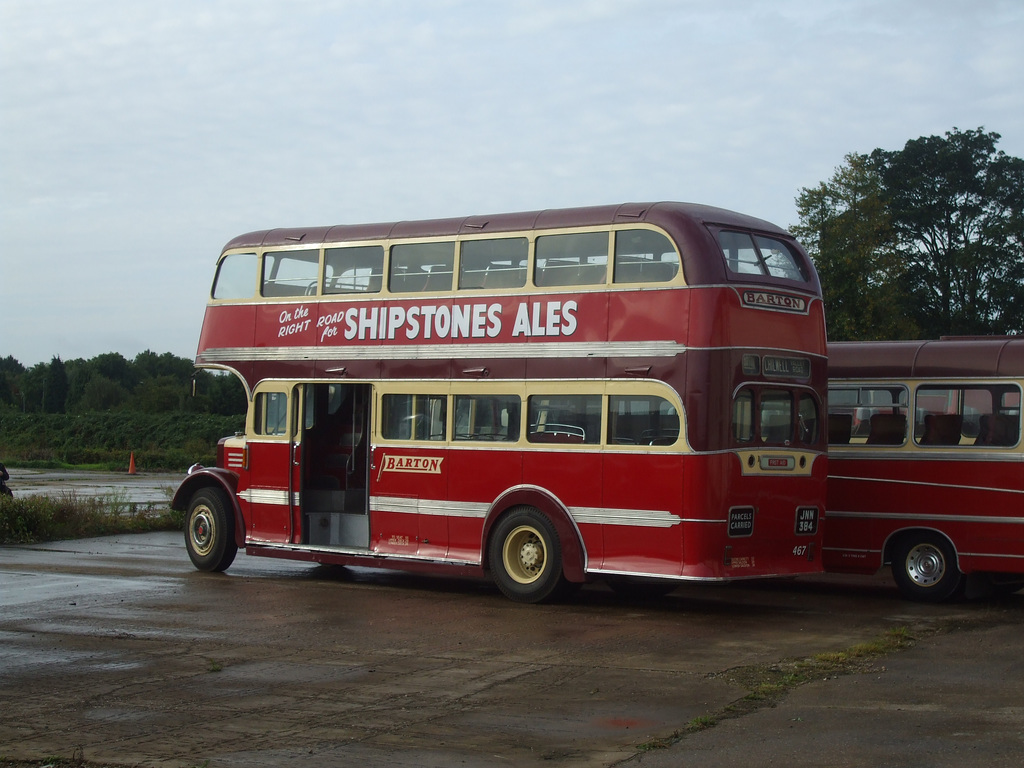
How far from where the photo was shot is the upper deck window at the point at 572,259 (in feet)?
45.7

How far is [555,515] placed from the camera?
1400 cm

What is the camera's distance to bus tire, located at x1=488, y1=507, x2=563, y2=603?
553 inches

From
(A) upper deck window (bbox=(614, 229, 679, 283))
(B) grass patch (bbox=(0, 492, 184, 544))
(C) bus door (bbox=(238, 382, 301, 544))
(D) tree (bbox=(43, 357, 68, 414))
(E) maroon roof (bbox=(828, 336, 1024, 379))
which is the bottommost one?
Result: (B) grass patch (bbox=(0, 492, 184, 544))

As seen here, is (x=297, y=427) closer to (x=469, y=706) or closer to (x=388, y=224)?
(x=388, y=224)

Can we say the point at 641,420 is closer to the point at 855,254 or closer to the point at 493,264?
the point at 493,264

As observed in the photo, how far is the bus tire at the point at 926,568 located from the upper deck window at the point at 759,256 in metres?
3.34

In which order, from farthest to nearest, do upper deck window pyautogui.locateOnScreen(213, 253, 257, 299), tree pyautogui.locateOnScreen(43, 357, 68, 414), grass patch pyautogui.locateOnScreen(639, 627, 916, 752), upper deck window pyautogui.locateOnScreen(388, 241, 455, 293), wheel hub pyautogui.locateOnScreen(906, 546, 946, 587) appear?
1. tree pyautogui.locateOnScreen(43, 357, 68, 414)
2. upper deck window pyautogui.locateOnScreen(213, 253, 257, 299)
3. upper deck window pyautogui.locateOnScreen(388, 241, 455, 293)
4. wheel hub pyautogui.locateOnScreen(906, 546, 946, 587)
5. grass patch pyautogui.locateOnScreen(639, 627, 916, 752)

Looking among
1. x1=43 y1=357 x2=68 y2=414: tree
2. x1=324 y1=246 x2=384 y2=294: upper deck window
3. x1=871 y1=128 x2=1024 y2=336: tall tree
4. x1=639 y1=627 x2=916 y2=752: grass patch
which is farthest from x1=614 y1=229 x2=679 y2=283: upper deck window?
x1=43 y1=357 x2=68 y2=414: tree

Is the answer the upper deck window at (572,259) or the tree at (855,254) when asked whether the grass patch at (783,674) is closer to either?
the upper deck window at (572,259)

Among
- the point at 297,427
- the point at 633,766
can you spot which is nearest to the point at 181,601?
the point at 297,427

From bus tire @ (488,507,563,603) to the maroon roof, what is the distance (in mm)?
4331

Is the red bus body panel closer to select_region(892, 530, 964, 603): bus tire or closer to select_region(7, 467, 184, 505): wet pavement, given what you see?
select_region(892, 530, 964, 603): bus tire

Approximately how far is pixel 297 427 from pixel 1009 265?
43.0 metres

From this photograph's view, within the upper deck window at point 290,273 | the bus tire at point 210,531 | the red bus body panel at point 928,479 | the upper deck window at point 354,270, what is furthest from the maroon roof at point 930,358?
the bus tire at point 210,531
